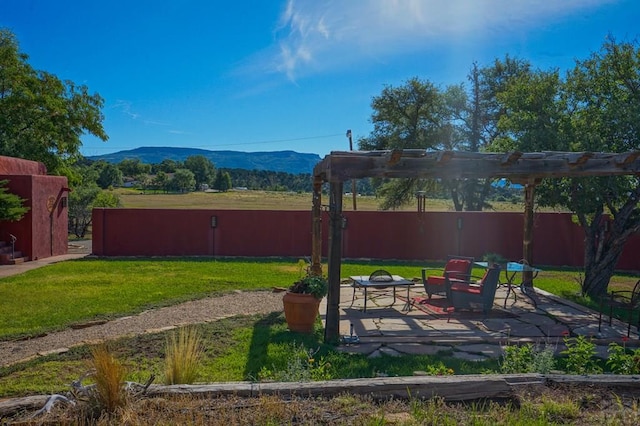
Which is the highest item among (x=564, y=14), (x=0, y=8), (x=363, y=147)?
(x=0, y=8)

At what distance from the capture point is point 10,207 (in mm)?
12672

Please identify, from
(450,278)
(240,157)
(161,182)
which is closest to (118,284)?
(450,278)

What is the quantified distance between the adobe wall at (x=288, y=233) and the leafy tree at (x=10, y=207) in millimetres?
2038

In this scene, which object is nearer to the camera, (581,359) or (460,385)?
(460,385)

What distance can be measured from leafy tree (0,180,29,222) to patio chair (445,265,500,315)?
37.2 ft

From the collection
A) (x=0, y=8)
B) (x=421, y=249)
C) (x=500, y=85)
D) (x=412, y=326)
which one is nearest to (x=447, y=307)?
(x=412, y=326)

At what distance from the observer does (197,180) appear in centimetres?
6250

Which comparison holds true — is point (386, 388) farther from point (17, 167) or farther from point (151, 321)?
point (17, 167)

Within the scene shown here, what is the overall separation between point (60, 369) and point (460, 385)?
385 centimetres

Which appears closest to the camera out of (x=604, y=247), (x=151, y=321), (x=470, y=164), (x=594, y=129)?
(x=470, y=164)

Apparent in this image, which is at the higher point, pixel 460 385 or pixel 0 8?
pixel 0 8

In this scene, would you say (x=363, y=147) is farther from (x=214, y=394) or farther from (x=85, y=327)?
(x=214, y=394)

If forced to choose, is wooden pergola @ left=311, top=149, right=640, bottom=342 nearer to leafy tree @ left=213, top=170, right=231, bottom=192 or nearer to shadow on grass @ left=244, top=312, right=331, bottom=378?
shadow on grass @ left=244, top=312, right=331, bottom=378

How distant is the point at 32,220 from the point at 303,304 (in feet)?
35.8
